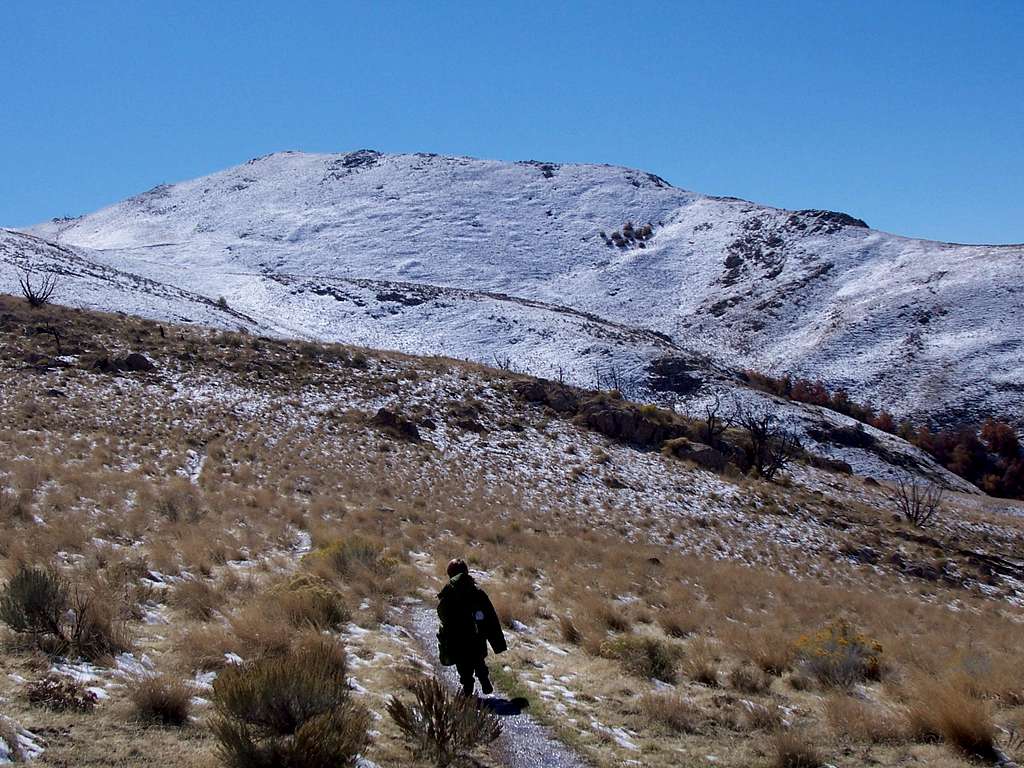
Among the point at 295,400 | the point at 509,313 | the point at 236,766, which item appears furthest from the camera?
the point at 509,313

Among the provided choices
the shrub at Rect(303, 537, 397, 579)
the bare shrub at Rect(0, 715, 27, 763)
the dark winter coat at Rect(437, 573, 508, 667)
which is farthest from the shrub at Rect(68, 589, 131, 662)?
the shrub at Rect(303, 537, 397, 579)

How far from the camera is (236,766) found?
4.78m

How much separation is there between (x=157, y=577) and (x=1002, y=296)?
242 ft

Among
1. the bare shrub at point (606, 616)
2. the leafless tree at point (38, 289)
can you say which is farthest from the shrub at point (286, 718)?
the leafless tree at point (38, 289)

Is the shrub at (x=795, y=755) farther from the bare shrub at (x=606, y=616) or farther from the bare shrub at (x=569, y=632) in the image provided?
the bare shrub at (x=606, y=616)

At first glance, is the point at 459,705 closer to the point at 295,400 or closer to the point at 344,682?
the point at 344,682

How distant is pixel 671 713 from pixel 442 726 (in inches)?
97.6

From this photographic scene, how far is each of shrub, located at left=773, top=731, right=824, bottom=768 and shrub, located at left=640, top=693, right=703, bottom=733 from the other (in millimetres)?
942

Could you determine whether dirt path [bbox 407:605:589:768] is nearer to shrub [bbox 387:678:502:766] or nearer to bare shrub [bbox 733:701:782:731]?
shrub [bbox 387:678:502:766]

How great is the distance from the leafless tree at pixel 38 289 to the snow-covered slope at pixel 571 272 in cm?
339

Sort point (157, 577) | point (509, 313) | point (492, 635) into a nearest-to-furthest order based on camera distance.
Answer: point (492, 635)
point (157, 577)
point (509, 313)

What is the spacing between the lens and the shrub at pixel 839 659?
28.2 feet

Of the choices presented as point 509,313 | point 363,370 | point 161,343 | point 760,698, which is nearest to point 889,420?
point 509,313

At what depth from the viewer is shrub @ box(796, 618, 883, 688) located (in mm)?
8594
